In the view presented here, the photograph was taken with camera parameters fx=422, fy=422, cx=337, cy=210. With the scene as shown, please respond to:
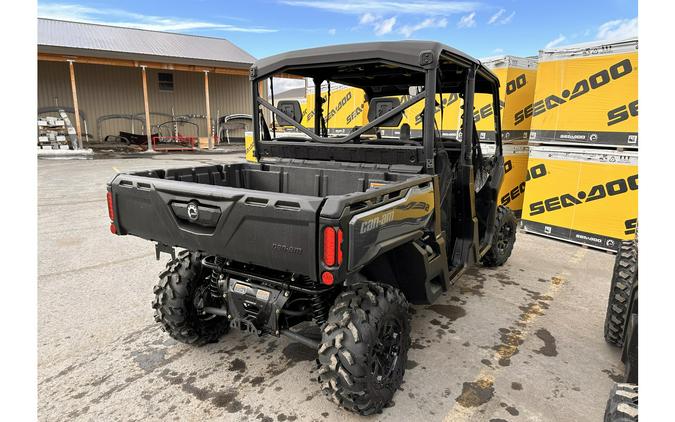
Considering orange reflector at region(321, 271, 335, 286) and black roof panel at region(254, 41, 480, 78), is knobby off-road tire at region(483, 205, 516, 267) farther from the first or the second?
orange reflector at region(321, 271, 335, 286)

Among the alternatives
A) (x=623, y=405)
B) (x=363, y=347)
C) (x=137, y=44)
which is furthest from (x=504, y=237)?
(x=137, y=44)

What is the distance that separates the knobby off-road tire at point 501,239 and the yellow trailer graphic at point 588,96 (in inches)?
74.4

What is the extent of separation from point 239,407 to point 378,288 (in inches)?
43.1

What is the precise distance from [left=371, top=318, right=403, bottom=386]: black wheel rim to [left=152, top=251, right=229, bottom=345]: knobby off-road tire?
4.62 ft

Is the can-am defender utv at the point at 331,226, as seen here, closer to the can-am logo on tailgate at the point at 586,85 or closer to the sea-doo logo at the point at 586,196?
the can-am logo on tailgate at the point at 586,85

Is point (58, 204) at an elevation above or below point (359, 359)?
above

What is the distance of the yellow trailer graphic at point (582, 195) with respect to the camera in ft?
17.8

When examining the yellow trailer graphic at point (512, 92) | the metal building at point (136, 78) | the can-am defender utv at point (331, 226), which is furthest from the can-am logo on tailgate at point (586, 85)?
the metal building at point (136, 78)

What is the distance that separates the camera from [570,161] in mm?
5859

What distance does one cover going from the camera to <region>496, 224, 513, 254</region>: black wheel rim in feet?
15.8

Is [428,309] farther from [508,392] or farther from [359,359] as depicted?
[359,359]

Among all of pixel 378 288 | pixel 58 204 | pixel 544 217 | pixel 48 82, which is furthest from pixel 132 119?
pixel 378 288

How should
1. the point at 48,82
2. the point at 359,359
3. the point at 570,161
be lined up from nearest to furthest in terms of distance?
the point at 359,359 < the point at 570,161 < the point at 48,82

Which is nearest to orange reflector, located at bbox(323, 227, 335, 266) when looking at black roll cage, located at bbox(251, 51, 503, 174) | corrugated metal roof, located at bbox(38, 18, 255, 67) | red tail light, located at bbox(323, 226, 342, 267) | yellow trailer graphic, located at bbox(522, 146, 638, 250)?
red tail light, located at bbox(323, 226, 342, 267)
